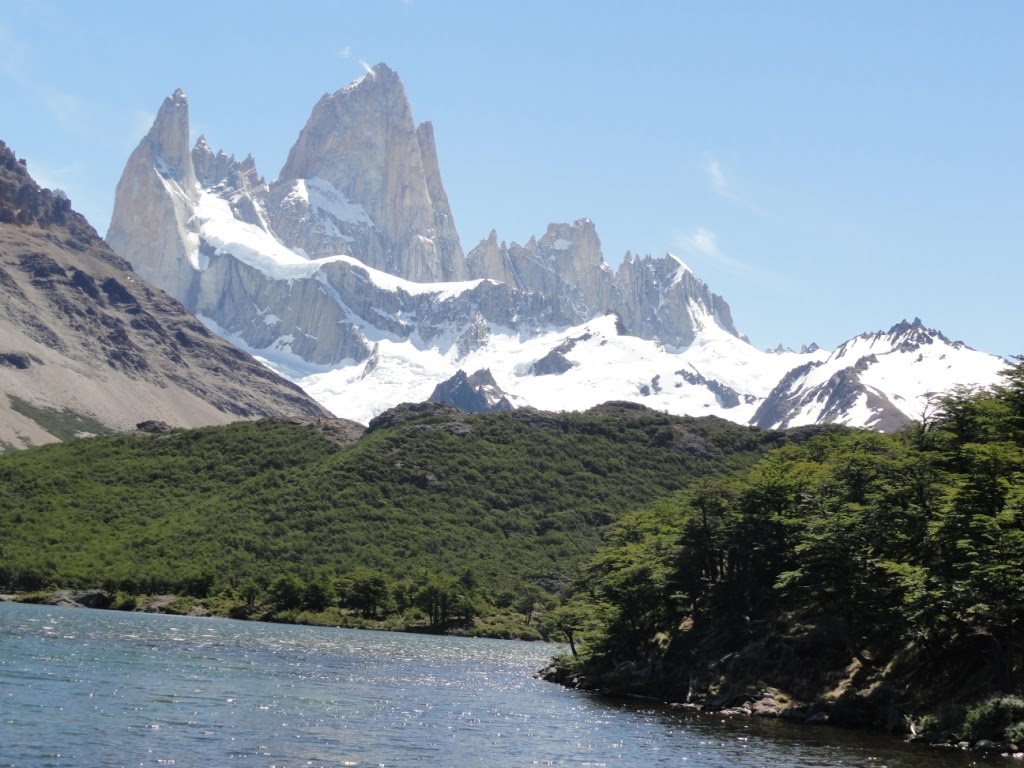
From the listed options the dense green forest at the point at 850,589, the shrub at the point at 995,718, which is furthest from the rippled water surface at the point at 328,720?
the dense green forest at the point at 850,589

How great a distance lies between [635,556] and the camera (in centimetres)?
9262

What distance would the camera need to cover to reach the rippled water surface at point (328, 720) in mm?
48156

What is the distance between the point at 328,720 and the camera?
193 feet

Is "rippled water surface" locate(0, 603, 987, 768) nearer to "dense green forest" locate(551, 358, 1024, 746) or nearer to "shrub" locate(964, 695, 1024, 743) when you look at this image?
"shrub" locate(964, 695, 1024, 743)

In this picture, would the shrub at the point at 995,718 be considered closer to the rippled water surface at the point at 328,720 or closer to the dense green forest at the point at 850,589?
the dense green forest at the point at 850,589

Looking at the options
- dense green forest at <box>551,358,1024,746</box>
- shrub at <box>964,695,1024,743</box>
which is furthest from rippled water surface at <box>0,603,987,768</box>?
dense green forest at <box>551,358,1024,746</box>

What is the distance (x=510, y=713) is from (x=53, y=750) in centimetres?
2930

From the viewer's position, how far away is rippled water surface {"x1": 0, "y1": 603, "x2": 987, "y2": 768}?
48.2 m

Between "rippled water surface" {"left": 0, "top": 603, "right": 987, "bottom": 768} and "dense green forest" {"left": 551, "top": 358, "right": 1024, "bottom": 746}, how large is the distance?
4.46 meters

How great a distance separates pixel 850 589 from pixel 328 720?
30382 millimetres

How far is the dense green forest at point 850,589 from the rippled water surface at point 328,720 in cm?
446

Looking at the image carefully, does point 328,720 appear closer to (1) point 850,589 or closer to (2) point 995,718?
(1) point 850,589

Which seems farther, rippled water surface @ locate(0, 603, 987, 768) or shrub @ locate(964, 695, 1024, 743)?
shrub @ locate(964, 695, 1024, 743)

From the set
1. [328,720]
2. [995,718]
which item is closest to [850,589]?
[995,718]
